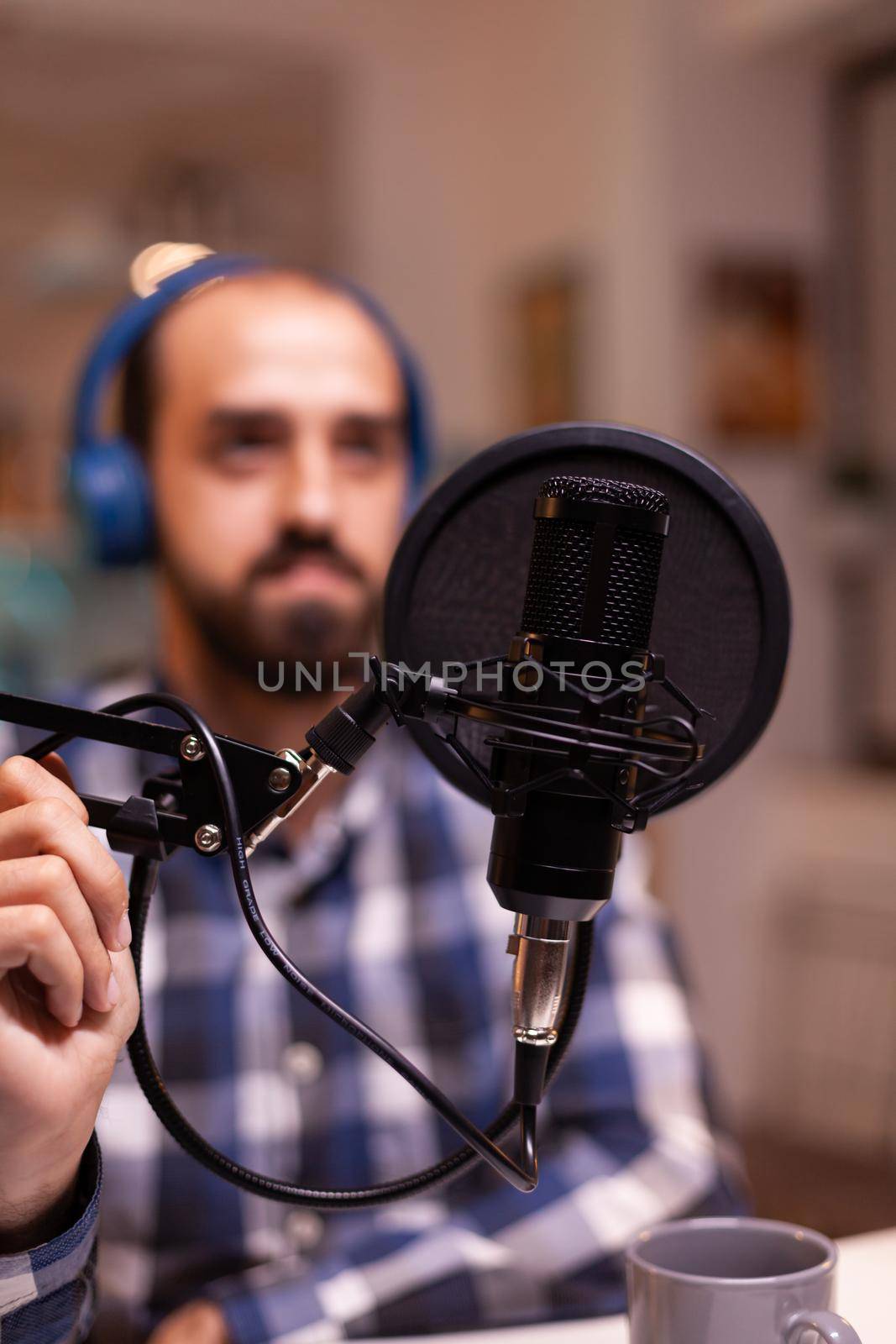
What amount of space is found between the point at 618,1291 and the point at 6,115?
281 cm

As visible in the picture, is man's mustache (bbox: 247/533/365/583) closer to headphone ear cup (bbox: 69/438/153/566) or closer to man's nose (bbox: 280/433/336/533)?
man's nose (bbox: 280/433/336/533)

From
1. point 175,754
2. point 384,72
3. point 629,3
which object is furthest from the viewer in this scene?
point 384,72

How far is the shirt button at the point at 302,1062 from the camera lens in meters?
0.94

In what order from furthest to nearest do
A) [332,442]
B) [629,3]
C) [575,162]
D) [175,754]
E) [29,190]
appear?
[29,190], [575,162], [629,3], [332,442], [175,754]

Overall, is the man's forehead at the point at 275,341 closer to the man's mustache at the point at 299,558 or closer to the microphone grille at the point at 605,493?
the man's mustache at the point at 299,558

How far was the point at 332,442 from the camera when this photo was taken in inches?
37.7

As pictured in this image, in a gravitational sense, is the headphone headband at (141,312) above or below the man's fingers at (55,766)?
above

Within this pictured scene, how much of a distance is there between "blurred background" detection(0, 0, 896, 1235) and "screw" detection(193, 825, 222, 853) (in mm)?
1835

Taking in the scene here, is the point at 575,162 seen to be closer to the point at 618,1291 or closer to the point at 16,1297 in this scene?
the point at 618,1291

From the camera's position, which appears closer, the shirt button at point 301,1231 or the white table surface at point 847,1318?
the white table surface at point 847,1318

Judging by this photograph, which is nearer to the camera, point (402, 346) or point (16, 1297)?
point (16, 1297)

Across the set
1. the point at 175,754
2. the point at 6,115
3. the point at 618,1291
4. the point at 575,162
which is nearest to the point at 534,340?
the point at 575,162

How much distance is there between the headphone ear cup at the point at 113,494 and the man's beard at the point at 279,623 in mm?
43

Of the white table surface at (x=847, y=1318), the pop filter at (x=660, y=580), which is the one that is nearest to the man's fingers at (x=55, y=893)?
the pop filter at (x=660, y=580)
